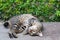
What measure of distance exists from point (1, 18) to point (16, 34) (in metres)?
1.36

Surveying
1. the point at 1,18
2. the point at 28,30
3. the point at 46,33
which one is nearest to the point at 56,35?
the point at 46,33

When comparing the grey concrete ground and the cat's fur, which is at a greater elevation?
the cat's fur

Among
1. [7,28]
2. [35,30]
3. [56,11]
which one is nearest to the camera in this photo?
[35,30]

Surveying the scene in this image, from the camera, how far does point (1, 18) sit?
18.0 feet

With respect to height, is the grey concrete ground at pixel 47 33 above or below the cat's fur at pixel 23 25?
below

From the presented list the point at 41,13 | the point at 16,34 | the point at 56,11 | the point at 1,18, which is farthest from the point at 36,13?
the point at 16,34

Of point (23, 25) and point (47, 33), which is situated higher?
point (23, 25)

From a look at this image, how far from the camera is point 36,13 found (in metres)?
5.30

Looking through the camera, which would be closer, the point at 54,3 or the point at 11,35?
the point at 11,35

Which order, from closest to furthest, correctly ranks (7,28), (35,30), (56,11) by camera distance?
(35,30) → (7,28) → (56,11)

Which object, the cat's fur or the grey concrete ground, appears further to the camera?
the cat's fur

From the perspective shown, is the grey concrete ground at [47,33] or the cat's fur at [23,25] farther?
the cat's fur at [23,25]

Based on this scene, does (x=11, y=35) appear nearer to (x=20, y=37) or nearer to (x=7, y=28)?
(x=20, y=37)

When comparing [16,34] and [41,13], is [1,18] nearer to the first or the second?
[41,13]
